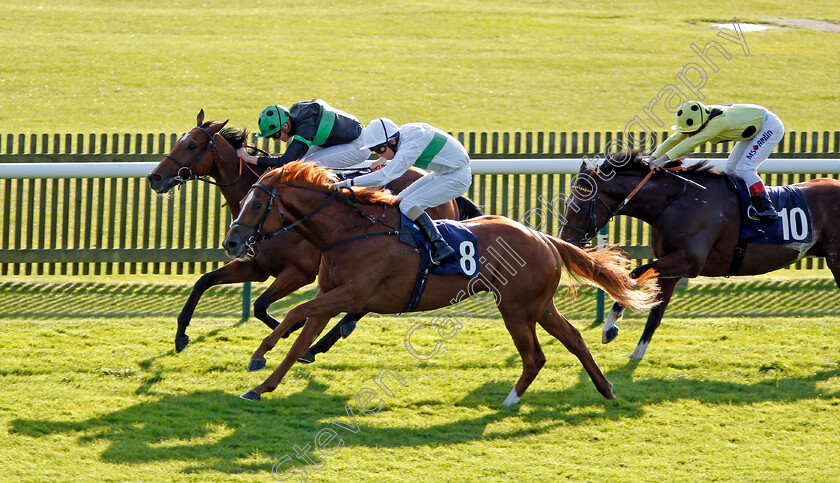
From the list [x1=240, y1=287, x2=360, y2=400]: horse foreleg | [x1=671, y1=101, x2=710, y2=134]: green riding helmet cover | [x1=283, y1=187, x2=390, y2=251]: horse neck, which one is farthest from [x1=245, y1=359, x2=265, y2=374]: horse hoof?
[x1=671, y1=101, x2=710, y2=134]: green riding helmet cover

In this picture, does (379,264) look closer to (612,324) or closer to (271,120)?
(271,120)

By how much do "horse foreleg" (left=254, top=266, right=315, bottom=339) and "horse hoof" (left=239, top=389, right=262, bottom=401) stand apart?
1.10m

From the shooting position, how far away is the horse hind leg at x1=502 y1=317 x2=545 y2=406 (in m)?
5.70

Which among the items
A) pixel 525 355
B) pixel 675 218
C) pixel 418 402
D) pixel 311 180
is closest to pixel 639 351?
pixel 675 218

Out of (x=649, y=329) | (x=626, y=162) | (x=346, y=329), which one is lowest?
(x=346, y=329)

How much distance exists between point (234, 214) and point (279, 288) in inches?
29.4

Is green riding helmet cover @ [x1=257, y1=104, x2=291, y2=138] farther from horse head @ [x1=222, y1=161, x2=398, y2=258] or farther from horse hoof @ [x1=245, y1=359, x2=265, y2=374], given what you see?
horse hoof @ [x1=245, y1=359, x2=265, y2=374]

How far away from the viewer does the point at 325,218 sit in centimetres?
541

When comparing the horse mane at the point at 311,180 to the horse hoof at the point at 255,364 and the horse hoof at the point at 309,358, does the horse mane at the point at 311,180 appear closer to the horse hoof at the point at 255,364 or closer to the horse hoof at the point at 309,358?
the horse hoof at the point at 255,364

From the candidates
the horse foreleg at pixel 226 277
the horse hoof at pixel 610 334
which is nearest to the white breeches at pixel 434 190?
the horse foreleg at pixel 226 277

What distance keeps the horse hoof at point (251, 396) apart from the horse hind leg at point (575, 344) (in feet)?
5.92

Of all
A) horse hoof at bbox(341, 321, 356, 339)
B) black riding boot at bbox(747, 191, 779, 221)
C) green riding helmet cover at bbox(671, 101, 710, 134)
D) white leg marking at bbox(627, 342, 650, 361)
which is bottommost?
horse hoof at bbox(341, 321, 356, 339)

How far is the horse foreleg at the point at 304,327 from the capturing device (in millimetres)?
5285

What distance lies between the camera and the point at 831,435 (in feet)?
17.6
